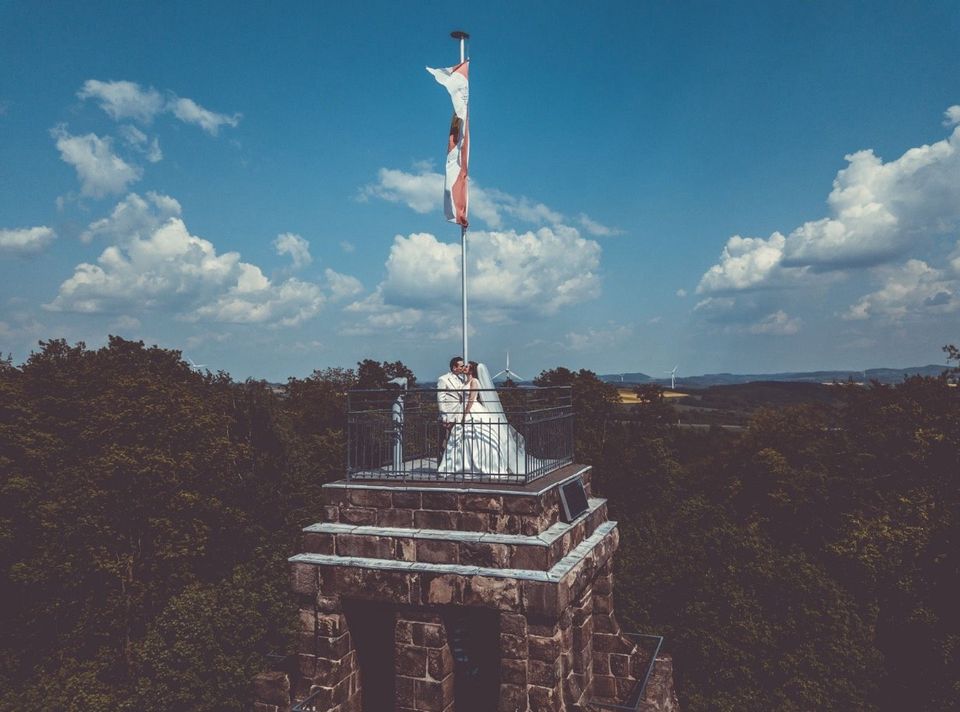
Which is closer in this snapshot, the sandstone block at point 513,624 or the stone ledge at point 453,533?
the sandstone block at point 513,624

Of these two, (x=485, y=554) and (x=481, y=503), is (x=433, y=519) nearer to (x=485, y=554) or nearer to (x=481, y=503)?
(x=481, y=503)

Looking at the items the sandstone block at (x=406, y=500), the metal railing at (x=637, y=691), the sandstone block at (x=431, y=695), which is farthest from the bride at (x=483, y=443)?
the metal railing at (x=637, y=691)

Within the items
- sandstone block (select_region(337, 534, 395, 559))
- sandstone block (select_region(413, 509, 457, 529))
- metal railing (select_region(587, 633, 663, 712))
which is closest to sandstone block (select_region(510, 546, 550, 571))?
sandstone block (select_region(413, 509, 457, 529))

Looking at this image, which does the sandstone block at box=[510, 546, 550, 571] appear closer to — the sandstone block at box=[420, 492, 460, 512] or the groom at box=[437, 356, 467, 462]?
the sandstone block at box=[420, 492, 460, 512]

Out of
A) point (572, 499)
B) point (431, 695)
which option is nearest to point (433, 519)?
point (572, 499)

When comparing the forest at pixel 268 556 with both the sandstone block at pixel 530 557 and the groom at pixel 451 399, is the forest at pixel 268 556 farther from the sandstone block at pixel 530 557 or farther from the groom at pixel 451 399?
the sandstone block at pixel 530 557

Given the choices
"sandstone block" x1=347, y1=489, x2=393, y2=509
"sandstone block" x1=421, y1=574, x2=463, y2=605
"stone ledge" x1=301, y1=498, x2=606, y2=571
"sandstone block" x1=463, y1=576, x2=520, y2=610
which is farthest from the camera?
"sandstone block" x1=347, y1=489, x2=393, y2=509
